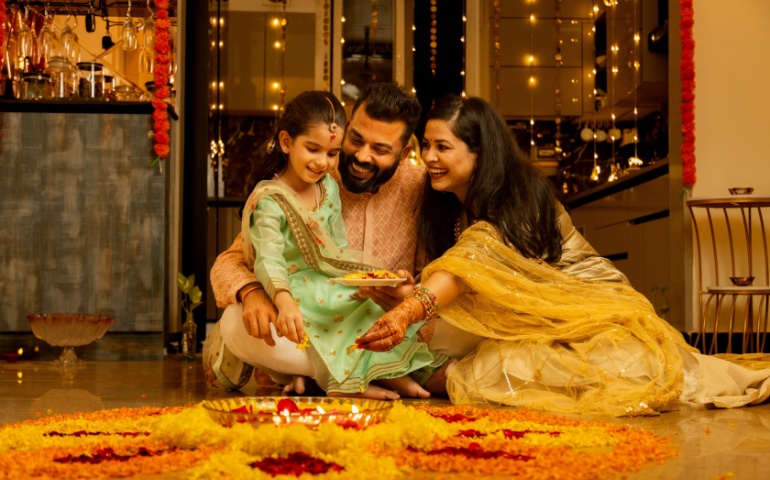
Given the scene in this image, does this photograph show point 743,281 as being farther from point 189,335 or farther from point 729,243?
point 189,335

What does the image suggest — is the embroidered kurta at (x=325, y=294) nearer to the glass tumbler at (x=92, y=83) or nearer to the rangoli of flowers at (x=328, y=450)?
the rangoli of flowers at (x=328, y=450)

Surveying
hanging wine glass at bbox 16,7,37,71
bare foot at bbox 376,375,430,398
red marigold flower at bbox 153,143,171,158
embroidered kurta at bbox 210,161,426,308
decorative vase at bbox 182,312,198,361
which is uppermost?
hanging wine glass at bbox 16,7,37,71

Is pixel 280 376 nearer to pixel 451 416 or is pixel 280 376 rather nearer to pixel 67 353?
pixel 451 416

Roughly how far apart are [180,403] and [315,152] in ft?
2.89

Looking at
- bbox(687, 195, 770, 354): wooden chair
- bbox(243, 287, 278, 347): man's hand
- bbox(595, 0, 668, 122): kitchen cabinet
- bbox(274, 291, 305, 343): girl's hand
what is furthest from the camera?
bbox(595, 0, 668, 122): kitchen cabinet

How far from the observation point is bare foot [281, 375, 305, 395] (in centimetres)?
307

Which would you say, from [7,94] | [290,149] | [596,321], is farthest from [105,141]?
[596,321]

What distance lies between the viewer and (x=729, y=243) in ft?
17.5

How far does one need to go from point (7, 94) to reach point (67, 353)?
5.67 feet

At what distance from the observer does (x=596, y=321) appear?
119 inches

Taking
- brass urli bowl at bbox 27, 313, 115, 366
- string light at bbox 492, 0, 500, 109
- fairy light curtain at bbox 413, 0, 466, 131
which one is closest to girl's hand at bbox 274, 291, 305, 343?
brass urli bowl at bbox 27, 313, 115, 366

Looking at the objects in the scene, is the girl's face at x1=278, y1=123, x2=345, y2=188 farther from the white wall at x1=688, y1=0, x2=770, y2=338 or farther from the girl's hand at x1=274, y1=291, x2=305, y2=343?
the white wall at x1=688, y1=0, x2=770, y2=338

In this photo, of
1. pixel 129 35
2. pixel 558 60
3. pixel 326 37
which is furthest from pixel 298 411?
pixel 558 60

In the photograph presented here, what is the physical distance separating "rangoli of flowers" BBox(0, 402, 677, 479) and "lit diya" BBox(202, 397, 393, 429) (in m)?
0.02
